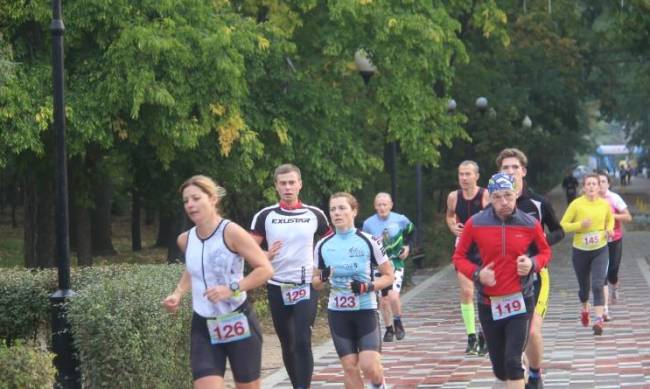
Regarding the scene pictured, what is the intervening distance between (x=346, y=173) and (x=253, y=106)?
2963 mm

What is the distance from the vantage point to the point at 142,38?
72.6ft

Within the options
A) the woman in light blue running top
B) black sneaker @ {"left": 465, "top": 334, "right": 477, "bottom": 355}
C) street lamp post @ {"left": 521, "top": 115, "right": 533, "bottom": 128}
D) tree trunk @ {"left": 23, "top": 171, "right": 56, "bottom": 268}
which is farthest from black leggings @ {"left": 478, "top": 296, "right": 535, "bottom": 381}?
street lamp post @ {"left": 521, "top": 115, "right": 533, "bottom": 128}

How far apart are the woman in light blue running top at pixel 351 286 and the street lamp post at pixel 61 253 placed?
199cm

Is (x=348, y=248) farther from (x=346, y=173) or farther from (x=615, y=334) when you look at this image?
(x=346, y=173)

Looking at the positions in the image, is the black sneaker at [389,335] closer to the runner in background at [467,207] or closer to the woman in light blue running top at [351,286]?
the runner in background at [467,207]

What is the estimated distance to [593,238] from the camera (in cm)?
1712

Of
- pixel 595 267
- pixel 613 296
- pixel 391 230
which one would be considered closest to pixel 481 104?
pixel 613 296

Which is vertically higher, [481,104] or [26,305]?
[481,104]

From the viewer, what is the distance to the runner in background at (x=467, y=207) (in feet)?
46.7

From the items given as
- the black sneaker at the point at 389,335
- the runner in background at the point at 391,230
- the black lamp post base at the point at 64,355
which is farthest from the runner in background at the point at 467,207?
the black lamp post base at the point at 64,355

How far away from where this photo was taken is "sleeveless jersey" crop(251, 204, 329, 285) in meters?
11.4

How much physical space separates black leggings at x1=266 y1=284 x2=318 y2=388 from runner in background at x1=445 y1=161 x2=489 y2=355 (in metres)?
2.75

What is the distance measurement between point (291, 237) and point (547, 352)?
483 cm

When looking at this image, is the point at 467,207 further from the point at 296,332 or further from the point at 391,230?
the point at 296,332
